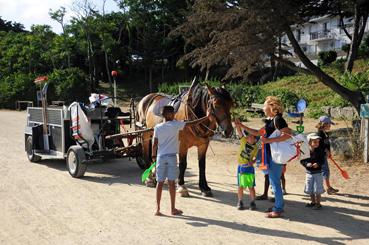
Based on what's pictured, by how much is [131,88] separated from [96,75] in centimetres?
537

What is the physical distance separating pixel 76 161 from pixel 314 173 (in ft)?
16.7

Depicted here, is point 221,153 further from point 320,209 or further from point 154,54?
point 154,54

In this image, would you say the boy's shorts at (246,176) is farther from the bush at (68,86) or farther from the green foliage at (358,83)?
the bush at (68,86)

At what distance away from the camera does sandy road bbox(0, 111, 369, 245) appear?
223 inches

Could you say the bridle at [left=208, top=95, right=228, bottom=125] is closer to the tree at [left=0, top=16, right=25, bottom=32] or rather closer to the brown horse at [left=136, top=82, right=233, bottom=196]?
the brown horse at [left=136, top=82, right=233, bottom=196]

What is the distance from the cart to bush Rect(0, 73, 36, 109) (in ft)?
100

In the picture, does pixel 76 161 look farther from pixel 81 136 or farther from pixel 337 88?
pixel 337 88

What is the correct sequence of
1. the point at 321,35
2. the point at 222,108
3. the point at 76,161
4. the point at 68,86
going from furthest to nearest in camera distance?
the point at 321,35 → the point at 68,86 → the point at 76,161 → the point at 222,108

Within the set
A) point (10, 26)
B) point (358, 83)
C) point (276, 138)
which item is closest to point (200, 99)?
point (276, 138)

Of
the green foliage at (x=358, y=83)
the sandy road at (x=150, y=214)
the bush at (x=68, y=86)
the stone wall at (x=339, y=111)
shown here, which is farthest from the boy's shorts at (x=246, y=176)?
the bush at (x=68, y=86)

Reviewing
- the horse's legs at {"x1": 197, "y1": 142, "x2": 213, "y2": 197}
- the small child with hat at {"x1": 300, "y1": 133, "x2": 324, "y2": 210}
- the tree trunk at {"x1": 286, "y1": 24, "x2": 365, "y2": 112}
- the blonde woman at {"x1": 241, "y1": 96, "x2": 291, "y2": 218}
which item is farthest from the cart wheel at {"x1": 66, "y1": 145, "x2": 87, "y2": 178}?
the tree trunk at {"x1": 286, "y1": 24, "x2": 365, "y2": 112}

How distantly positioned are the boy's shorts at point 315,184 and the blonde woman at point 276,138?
2.42 ft

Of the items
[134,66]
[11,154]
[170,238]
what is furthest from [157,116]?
[134,66]

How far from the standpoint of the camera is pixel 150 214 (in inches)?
263
